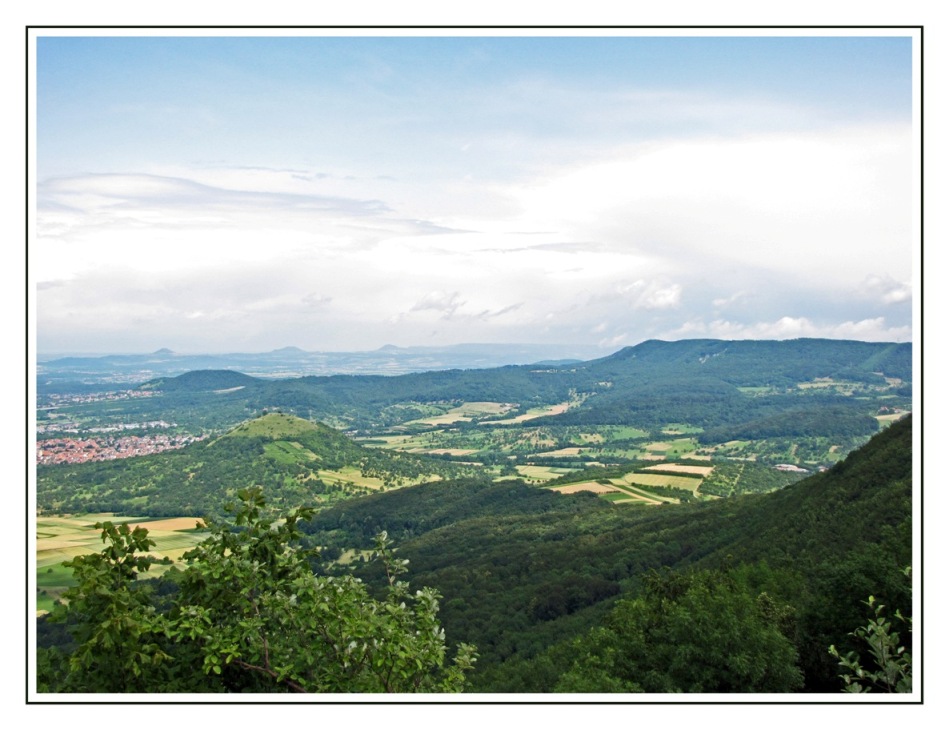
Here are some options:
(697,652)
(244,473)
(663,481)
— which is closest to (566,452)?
(663,481)

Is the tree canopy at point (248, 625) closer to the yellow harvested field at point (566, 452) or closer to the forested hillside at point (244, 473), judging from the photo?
the forested hillside at point (244, 473)

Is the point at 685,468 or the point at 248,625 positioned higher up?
the point at 248,625

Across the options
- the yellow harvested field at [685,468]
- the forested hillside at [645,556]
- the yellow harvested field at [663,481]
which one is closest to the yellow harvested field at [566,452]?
the yellow harvested field at [685,468]

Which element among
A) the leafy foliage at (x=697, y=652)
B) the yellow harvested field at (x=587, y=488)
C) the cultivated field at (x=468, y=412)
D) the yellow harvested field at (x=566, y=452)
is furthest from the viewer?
the cultivated field at (x=468, y=412)

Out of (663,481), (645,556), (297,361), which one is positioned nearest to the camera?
(645,556)

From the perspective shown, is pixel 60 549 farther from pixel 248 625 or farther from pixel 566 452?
pixel 566 452

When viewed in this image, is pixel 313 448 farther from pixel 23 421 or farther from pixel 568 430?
pixel 23 421

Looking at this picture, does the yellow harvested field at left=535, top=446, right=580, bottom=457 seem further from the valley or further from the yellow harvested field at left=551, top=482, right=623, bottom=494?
the yellow harvested field at left=551, top=482, right=623, bottom=494
